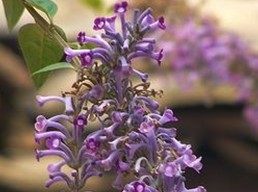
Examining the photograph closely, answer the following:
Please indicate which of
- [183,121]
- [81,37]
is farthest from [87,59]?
[183,121]

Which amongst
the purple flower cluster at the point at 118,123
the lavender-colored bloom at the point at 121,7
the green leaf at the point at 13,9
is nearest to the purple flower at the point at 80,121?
the purple flower cluster at the point at 118,123

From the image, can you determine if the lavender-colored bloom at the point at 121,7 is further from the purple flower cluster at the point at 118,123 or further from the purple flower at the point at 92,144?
the purple flower at the point at 92,144

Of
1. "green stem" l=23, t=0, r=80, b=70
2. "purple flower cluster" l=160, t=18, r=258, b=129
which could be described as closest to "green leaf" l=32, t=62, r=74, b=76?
"green stem" l=23, t=0, r=80, b=70

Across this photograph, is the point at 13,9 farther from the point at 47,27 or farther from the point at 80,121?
the point at 80,121

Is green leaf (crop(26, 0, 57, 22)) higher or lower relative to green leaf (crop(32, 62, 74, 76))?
higher

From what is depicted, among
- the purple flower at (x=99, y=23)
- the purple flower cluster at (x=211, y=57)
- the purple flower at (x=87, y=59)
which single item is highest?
the purple flower cluster at (x=211, y=57)

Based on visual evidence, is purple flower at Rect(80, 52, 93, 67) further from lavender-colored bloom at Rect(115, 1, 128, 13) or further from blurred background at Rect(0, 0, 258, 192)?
blurred background at Rect(0, 0, 258, 192)
